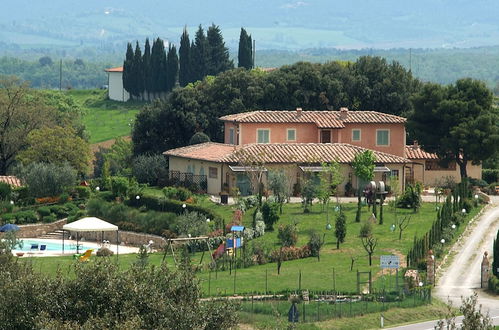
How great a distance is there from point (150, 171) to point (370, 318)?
35.5 metres

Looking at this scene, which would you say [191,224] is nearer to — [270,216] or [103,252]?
[270,216]

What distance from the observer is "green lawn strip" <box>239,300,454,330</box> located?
4300 centimetres

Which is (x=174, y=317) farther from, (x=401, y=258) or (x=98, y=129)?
(x=98, y=129)

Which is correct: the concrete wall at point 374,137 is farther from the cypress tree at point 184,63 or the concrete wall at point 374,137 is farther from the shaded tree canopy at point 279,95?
the cypress tree at point 184,63

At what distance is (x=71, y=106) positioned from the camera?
118 m

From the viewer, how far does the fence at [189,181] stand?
74.6 meters

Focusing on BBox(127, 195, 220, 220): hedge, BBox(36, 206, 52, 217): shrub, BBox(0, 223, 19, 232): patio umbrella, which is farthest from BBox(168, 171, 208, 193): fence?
BBox(0, 223, 19, 232): patio umbrella

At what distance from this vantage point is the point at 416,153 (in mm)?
80062

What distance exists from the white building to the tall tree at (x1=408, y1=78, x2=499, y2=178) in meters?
64.8

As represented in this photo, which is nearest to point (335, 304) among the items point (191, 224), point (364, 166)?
point (191, 224)

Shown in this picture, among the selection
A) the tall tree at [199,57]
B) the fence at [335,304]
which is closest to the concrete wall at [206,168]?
the fence at [335,304]

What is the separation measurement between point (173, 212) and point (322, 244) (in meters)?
12.9

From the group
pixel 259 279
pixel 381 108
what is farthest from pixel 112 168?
pixel 259 279

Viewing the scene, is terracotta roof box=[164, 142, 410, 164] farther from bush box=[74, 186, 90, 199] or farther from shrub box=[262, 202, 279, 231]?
shrub box=[262, 202, 279, 231]
